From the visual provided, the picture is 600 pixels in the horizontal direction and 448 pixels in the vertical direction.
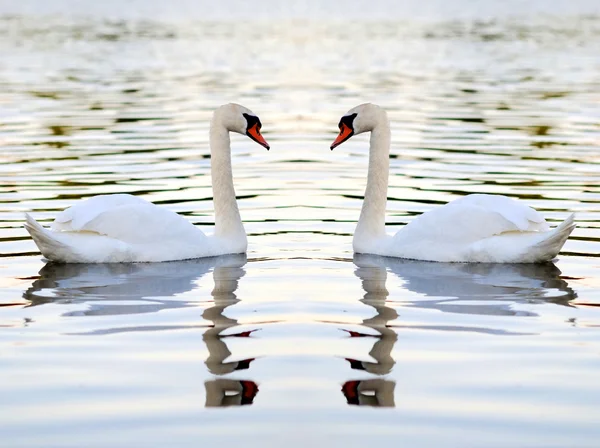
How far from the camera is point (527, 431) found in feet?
22.1

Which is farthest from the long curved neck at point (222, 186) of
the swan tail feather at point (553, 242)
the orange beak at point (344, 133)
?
the swan tail feather at point (553, 242)

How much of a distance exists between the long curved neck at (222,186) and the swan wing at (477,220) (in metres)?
1.93

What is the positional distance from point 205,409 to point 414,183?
979cm

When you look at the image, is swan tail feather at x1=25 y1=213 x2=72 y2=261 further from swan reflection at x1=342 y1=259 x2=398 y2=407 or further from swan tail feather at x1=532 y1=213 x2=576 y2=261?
swan tail feather at x1=532 y1=213 x2=576 y2=261

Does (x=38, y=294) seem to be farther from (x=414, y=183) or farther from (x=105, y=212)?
(x=414, y=183)

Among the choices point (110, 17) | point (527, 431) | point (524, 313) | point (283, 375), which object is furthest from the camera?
point (110, 17)

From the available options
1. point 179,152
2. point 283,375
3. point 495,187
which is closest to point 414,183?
point 495,187

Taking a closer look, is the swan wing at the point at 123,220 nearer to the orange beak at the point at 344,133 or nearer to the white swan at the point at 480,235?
the orange beak at the point at 344,133

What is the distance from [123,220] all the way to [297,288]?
1944 mm

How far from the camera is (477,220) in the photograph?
11383 mm

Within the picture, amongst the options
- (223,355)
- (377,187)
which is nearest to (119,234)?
(377,187)

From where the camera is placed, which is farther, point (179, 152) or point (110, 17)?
point (110, 17)

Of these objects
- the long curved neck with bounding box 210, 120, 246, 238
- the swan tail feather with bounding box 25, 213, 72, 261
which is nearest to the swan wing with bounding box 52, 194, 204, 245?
the swan tail feather with bounding box 25, 213, 72, 261

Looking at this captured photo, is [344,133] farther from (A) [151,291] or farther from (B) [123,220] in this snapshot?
(A) [151,291]
